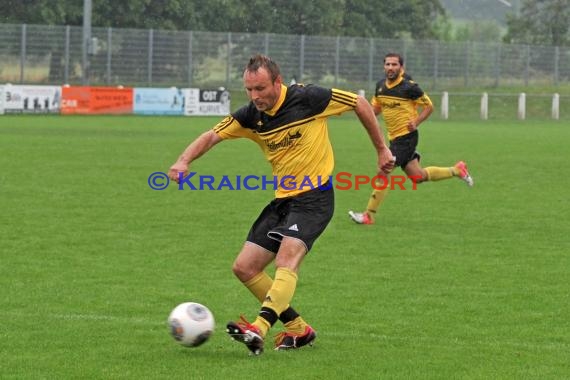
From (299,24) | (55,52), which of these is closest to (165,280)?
(55,52)

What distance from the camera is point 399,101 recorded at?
1493 cm

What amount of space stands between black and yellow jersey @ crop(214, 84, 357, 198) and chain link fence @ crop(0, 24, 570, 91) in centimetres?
3629

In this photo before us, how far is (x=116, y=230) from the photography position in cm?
1327

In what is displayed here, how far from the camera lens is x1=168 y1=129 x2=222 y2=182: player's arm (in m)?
7.24

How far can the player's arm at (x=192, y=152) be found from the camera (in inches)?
285

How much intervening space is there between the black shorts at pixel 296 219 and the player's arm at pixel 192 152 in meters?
0.56

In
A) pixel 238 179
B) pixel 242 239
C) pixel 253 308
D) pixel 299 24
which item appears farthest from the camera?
pixel 299 24

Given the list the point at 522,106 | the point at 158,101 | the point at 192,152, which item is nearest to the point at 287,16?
the point at 522,106

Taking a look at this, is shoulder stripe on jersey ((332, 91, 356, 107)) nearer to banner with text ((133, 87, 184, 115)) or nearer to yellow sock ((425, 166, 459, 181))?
yellow sock ((425, 166, 459, 181))

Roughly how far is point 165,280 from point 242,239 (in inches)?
109

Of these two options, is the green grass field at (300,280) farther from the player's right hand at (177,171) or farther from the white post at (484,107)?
the white post at (484,107)

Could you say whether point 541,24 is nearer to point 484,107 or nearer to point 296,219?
point 484,107

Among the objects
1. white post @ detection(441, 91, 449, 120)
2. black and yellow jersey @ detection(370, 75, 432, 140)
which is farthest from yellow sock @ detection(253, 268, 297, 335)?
white post @ detection(441, 91, 449, 120)

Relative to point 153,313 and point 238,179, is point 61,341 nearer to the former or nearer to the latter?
point 153,313
